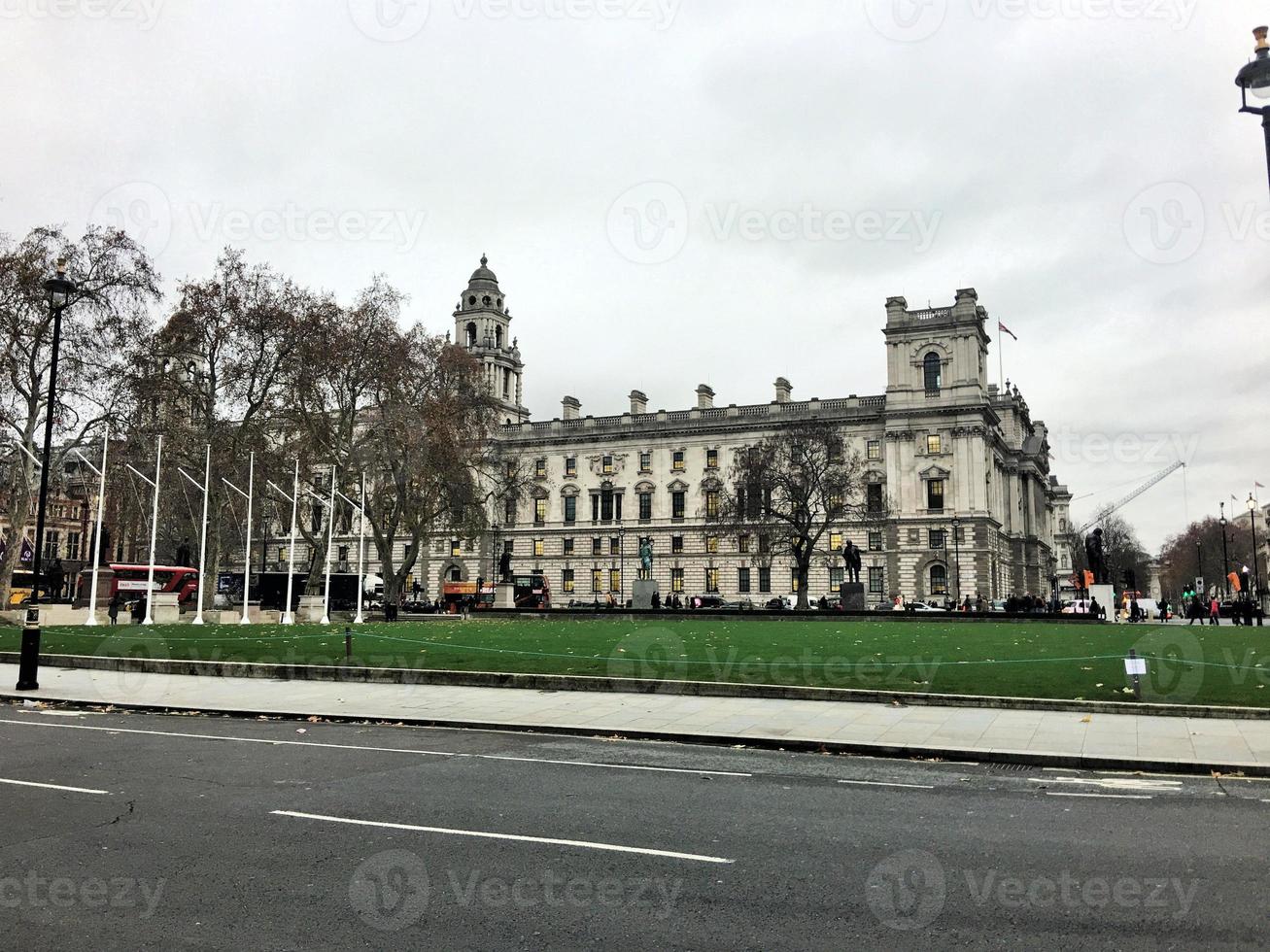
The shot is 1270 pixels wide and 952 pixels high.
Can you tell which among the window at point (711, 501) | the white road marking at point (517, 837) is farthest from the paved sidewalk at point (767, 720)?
the window at point (711, 501)

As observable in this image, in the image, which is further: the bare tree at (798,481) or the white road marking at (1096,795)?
the bare tree at (798,481)

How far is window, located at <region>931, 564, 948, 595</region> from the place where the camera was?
92750 mm

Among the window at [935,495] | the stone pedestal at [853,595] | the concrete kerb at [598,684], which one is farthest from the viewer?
the window at [935,495]

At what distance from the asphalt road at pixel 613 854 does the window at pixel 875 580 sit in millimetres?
87047

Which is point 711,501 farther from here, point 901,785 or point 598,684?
point 901,785

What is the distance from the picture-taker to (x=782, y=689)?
18.2 meters

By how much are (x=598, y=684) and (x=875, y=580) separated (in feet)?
267

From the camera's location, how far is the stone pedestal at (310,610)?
49250mm

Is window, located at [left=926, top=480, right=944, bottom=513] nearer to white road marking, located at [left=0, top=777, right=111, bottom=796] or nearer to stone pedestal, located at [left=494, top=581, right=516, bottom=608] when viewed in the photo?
stone pedestal, located at [left=494, top=581, right=516, bottom=608]

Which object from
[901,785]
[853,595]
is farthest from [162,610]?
[901,785]

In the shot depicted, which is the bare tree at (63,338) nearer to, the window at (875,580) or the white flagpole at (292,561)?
the white flagpole at (292,561)

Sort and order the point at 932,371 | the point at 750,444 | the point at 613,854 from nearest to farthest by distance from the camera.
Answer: the point at 613,854 → the point at 932,371 → the point at 750,444

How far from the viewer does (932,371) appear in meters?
96.8

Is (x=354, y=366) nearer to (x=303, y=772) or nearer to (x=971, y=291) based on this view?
(x=303, y=772)
